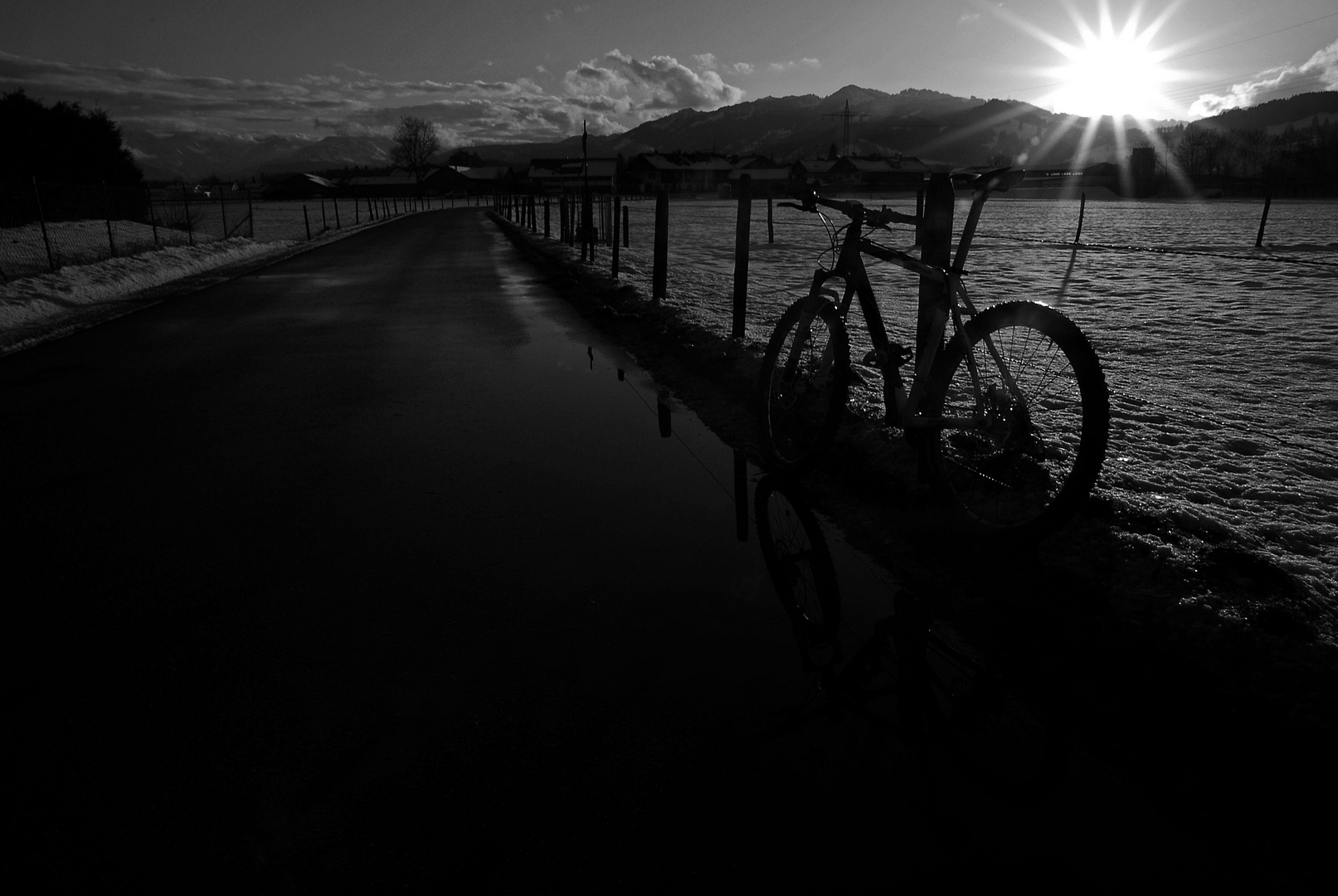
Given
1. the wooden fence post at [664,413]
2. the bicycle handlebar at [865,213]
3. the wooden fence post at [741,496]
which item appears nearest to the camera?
the wooden fence post at [741,496]

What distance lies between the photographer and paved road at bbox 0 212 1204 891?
1804mm

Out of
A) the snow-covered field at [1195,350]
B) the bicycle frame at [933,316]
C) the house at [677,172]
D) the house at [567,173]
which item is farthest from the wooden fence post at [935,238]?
the house at [567,173]

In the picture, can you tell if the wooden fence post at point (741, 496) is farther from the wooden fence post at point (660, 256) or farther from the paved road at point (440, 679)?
the wooden fence post at point (660, 256)

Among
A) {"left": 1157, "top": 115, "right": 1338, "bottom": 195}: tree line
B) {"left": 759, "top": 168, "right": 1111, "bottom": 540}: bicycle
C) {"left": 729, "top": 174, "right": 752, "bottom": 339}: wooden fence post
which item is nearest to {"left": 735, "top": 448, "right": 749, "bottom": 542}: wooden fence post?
{"left": 759, "top": 168, "right": 1111, "bottom": 540}: bicycle

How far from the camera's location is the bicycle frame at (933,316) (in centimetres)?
341

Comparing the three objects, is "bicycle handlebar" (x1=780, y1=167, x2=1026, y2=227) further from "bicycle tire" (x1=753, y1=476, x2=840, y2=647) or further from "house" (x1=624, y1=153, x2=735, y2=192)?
"house" (x1=624, y1=153, x2=735, y2=192)

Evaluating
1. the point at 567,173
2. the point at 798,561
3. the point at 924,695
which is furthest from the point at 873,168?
the point at 924,695

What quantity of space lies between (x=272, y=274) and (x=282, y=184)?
4585 inches

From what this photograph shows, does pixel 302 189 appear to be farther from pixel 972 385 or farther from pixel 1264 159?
pixel 972 385

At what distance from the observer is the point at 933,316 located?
380 centimetres

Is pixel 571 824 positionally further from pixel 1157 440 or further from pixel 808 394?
pixel 1157 440

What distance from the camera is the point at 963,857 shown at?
178cm

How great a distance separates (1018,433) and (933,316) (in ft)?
2.79

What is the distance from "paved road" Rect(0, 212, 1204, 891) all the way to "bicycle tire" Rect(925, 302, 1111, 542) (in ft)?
2.27
